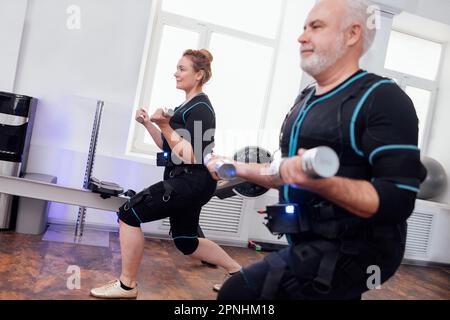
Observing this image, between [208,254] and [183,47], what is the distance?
101 inches

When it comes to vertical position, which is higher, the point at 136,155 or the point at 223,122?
the point at 223,122

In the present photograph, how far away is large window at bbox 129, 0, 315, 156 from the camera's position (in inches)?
179

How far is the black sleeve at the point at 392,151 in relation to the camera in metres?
1.06

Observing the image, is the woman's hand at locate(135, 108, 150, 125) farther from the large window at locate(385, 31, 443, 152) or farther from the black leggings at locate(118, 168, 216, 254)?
the large window at locate(385, 31, 443, 152)

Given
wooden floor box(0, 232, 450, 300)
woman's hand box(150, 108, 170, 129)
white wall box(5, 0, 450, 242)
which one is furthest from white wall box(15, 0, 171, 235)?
woman's hand box(150, 108, 170, 129)

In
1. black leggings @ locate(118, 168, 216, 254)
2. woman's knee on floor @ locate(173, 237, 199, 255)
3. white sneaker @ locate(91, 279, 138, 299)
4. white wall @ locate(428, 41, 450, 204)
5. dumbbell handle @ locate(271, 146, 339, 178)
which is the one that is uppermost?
white wall @ locate(428, 41, 450, 204)

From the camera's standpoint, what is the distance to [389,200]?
1043 mm

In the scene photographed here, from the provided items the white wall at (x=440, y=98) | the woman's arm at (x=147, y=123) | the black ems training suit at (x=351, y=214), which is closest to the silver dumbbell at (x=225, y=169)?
the black ems training suit at (x=351, y=214)

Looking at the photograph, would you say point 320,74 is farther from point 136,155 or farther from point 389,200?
point 136,155

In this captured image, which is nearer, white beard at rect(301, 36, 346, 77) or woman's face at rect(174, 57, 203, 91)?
white beard at rect(301, 36, 346, 77)

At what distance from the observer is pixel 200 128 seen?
2.36 m

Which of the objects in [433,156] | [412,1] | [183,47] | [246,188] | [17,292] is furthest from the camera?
[433,156]

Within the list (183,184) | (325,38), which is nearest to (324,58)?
(325,38)
